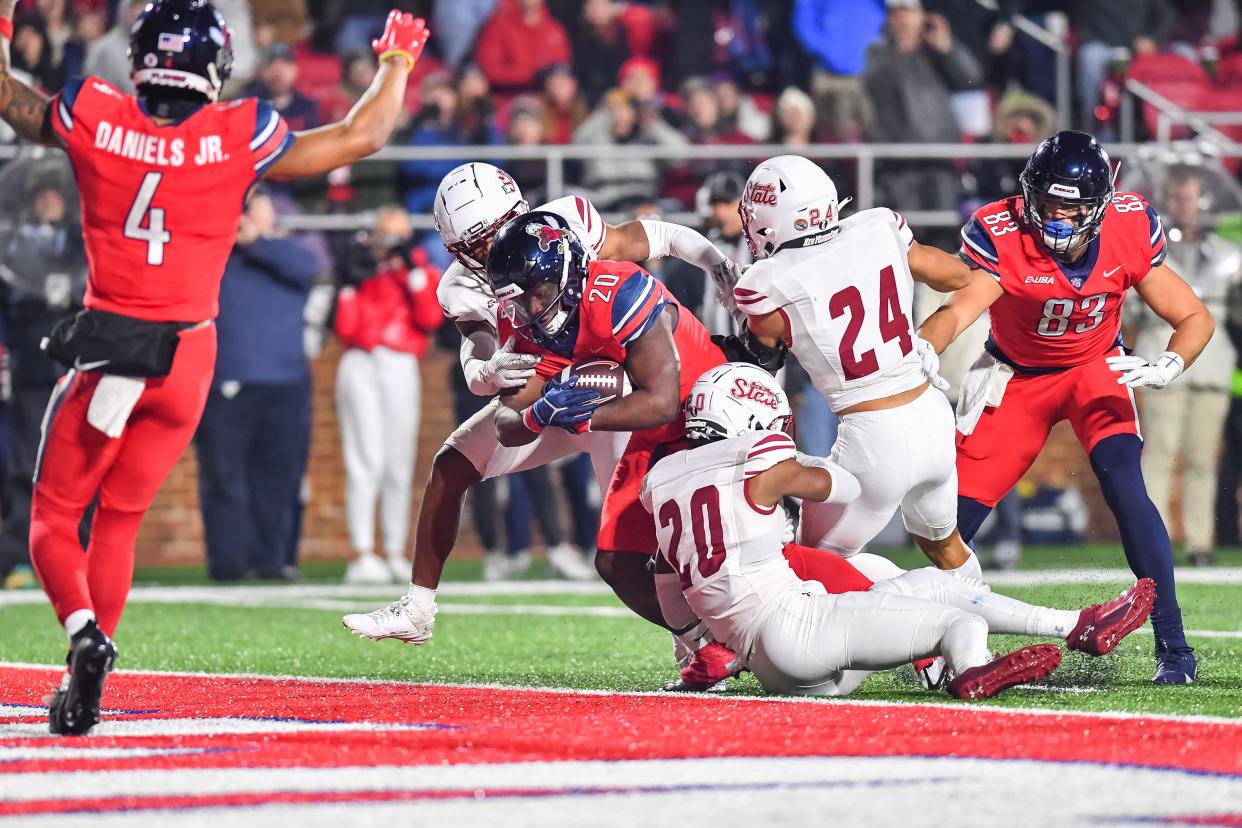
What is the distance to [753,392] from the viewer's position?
6.00 meters

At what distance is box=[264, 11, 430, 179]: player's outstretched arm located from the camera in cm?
531

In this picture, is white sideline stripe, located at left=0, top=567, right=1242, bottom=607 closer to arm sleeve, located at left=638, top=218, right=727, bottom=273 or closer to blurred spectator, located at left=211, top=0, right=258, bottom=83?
arm sleeve, located at left=638, top=218, right=727, bottom=273

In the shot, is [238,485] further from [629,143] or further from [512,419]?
[512,419]

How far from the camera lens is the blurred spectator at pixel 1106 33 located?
14.1 m

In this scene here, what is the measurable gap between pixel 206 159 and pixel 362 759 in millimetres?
1644

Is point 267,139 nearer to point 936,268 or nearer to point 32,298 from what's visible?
point 936,268

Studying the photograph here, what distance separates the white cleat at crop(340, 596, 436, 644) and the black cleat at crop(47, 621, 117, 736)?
1.61m

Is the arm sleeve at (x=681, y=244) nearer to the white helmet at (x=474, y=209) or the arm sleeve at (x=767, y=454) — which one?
the white helmet at (x=474, y=209)

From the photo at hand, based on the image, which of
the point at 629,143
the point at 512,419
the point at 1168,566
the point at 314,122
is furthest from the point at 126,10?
the point at 1168,566

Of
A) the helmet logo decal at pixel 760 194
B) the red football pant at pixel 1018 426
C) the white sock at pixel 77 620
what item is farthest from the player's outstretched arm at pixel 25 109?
the red football pant at pixel 1018 426

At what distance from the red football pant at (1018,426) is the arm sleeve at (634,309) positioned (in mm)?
1475

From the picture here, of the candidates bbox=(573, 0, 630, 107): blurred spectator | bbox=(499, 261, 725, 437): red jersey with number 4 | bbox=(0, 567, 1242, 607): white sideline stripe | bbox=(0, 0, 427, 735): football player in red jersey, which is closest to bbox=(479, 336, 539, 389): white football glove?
bbox=(499, 261, 725, 437): red jersey with number 4

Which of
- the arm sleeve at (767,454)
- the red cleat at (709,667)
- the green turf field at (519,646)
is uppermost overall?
the arm sleeve at (767,454)

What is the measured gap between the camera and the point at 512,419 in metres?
6.34
